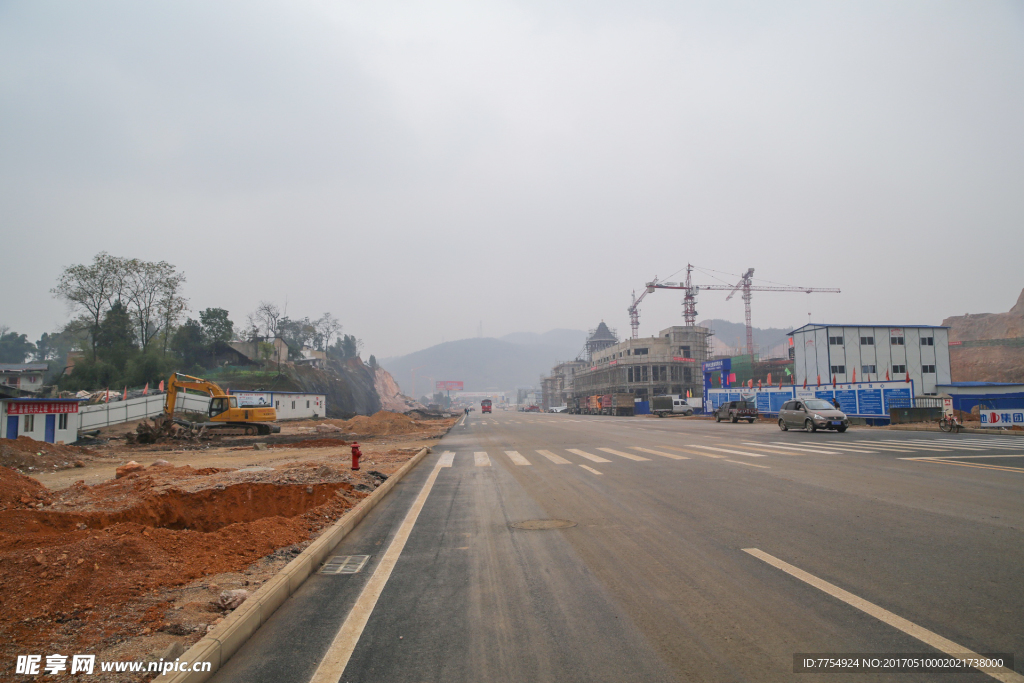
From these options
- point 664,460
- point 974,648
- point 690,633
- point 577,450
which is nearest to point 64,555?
point 690,633

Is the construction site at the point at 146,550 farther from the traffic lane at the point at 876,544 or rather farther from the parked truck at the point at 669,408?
the parked truck at the point at 669,408

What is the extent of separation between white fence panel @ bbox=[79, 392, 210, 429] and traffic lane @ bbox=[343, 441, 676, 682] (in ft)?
122

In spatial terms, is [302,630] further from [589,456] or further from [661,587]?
[589,456]

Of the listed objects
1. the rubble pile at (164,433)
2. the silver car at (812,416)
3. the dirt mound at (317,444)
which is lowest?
the dirt mound at (317,444)

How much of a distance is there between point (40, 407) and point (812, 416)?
116ft

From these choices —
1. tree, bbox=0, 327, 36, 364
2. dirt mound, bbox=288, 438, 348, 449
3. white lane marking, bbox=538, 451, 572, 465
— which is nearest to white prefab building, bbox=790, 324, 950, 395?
white lane marking, bbox=538, 451, 572, 465

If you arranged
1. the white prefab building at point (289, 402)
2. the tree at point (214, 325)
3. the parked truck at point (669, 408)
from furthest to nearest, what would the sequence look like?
the tree at point (214, 325) → the parked truck at point (669, 408) → the white prefab building at point (289, 402)

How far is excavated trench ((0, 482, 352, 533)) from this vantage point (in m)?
8.16

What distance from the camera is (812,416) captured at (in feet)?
86.8

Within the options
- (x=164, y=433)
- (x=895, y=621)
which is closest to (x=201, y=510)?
(x=895, y=621)

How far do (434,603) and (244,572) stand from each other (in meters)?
2.37

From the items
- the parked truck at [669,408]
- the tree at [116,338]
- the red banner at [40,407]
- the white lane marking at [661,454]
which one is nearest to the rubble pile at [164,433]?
the red banner at [40,407]

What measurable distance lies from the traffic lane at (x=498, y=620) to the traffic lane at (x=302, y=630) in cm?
32

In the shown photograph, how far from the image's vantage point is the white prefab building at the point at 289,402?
52.0 m
